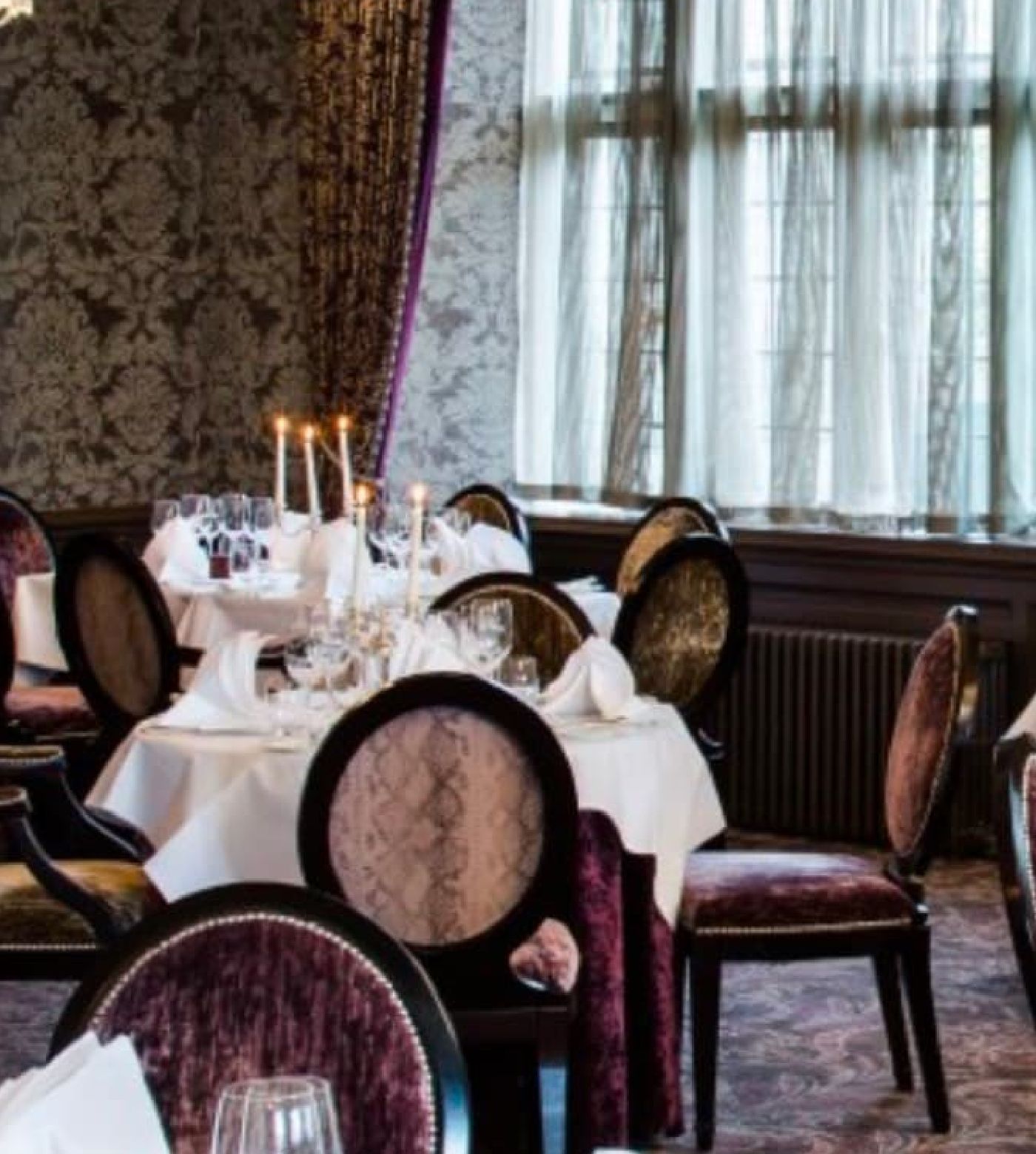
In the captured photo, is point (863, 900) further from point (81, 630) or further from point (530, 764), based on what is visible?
point (81, 630)

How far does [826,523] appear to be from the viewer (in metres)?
8.68

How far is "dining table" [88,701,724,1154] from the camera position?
4.84 meters

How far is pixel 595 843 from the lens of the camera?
16.4 feet

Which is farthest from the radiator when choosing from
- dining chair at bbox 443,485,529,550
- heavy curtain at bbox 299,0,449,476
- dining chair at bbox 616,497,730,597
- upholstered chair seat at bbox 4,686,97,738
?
upholstered chair seat at bbox 4,686,97,738

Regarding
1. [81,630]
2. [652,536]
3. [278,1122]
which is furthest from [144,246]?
[278,1122]

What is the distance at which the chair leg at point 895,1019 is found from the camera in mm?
5629

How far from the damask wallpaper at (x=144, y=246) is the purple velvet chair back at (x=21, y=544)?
2.61ft

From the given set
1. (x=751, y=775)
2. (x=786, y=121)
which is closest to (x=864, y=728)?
(x=751, y=775)

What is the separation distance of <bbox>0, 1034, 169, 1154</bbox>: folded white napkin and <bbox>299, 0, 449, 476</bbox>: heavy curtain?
7.46m

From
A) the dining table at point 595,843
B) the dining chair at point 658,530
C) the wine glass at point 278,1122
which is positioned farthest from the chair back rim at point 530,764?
the dining chair at point 658,530

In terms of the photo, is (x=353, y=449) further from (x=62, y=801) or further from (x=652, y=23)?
(x=62, y=801)

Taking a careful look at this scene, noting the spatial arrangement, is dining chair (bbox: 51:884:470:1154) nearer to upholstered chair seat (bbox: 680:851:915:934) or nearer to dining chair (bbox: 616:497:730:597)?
upholstered chair seat (bbox: 680:851:915:934)

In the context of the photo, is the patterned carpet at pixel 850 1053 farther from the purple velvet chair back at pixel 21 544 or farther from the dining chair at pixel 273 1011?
the dining chair at pixel 273 1011

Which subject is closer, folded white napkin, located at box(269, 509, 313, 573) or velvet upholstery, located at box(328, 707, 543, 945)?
velvet upholstery, located at box(328, 707, 543, 945)
